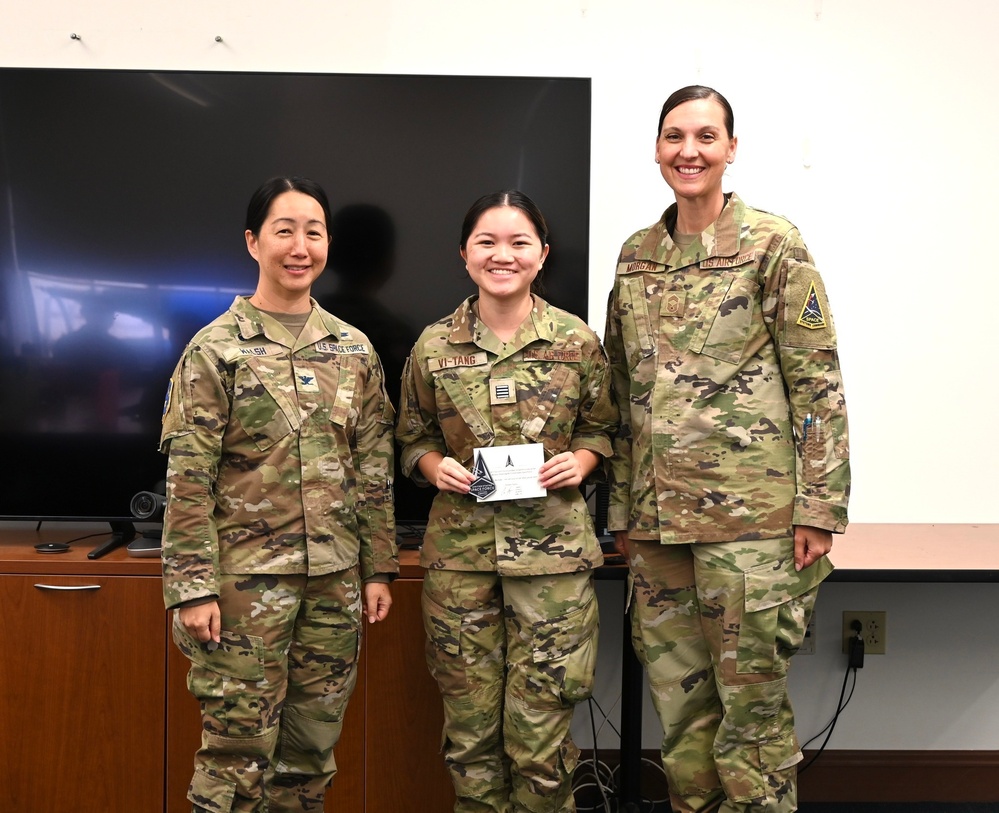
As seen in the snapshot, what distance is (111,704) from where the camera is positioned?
208cm

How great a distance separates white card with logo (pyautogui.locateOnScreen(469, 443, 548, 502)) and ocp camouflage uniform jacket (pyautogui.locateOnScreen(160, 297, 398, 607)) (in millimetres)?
296

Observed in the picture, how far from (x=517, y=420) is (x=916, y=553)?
1208mm

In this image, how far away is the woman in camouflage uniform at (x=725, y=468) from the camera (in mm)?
1655

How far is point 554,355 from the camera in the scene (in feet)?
5.93

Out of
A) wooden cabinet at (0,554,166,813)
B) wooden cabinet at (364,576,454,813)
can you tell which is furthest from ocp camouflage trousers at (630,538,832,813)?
wooden cabinet at (0,554,166,813)

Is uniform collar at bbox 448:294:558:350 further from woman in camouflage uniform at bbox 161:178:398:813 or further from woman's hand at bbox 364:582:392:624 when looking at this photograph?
woman's hand at bbox 364:582:392:624

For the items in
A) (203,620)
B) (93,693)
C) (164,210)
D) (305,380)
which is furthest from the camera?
(164,210)

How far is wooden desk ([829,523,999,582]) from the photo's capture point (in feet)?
6.50

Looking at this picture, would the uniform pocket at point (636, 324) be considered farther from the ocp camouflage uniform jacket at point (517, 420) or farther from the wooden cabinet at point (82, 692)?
the wooden cabinet at point (82, 692)

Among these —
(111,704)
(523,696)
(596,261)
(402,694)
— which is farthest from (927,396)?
(111,704)

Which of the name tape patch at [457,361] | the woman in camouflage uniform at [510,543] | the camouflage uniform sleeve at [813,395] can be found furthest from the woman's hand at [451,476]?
the camouflage uniform sleeve at [813,395]

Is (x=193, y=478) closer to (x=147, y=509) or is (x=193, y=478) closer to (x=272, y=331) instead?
(x=272, y=331)

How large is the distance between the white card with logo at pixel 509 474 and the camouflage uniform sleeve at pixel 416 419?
0.68 ft

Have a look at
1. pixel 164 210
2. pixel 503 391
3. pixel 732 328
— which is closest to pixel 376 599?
pixel 503 391
